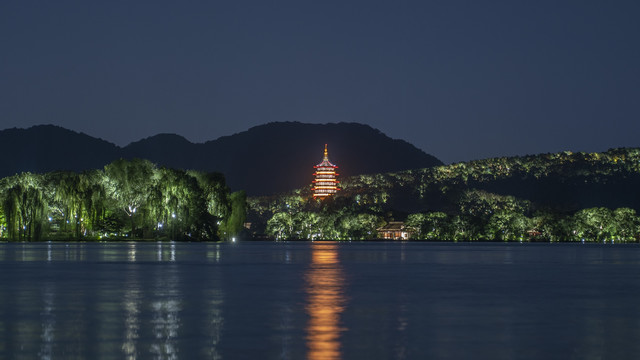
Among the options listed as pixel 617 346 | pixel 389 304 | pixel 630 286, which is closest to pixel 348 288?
pixel 389 304

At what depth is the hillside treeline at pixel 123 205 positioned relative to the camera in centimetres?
12194

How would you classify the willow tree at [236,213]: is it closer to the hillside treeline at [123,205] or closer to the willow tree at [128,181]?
the hillside treeline at [123,205]

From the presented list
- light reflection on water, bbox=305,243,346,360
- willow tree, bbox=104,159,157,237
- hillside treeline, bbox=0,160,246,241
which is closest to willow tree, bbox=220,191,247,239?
hillside treeline, bbox=0,160,246,241

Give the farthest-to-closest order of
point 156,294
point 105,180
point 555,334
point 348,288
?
point 105,180 < point 348,288 < point 156,294 < point 555,334

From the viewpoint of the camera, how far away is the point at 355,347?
18.6 m

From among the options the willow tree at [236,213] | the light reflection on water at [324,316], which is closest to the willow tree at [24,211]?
the willow tree at [236,213]

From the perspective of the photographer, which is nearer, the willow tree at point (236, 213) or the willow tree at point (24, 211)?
the willow tree at point (24, 211)

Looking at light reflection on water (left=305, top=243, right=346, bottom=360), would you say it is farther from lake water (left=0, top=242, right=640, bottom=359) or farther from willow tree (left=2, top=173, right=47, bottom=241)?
willow tree (left=2, top=173, right=47, bottom=241)

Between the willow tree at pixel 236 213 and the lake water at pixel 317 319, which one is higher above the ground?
the willow tree at pixel 236 213

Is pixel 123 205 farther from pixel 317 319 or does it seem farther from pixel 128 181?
pixel 317 319

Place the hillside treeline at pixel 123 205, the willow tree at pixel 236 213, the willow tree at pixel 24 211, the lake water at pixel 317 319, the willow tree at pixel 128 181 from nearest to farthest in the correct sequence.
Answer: the lake water at pixel 317 319 → the willow tree at pixel 24 211 → the hillside treeline at pixel 123 205 → the willow tree at pixel 128 181 → the willow tree at pixel 236 213

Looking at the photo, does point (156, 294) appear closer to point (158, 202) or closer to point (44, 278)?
point (44, 278)

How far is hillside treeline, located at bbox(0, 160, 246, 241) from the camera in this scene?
400ft

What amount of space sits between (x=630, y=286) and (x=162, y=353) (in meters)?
27.2
